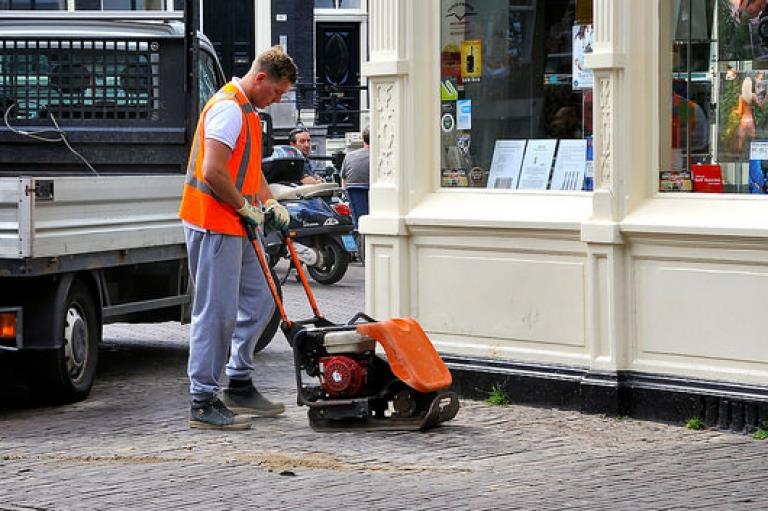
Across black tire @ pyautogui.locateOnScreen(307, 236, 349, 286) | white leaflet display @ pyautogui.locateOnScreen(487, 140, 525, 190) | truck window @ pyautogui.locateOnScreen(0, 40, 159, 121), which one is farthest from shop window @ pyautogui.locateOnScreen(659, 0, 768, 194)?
black tire @ pyautogui.locateOnScreen(307, 236, 349, 286)

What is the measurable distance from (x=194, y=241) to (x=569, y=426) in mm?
2097

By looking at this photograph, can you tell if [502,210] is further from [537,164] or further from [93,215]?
[93,215]

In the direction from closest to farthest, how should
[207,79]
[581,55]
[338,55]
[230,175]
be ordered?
[230,175] < [581,55] < [207,79] < [338,55]

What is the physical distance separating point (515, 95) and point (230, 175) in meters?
1.95

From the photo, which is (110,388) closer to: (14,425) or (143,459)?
(14,425)

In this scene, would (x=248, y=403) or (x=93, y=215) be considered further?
(x=93, y=215)

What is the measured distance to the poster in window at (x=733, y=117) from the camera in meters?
8.66

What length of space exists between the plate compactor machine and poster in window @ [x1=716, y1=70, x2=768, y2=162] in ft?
5.80

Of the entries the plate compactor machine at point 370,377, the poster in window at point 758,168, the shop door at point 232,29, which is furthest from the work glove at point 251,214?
the shop door at point 232,29

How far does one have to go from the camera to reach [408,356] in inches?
325

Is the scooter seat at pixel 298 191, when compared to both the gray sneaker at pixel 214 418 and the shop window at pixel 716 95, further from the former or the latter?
the shop window at pixel 716 95

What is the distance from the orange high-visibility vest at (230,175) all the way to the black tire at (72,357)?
1213 mm

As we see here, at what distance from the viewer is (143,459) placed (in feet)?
25.7

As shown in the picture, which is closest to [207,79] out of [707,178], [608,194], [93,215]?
[93,215]
